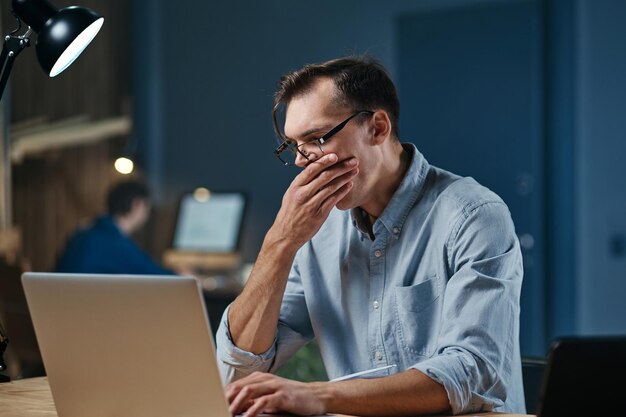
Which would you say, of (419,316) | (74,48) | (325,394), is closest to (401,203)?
(419,316)

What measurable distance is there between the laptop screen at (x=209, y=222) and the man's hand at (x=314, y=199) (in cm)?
314

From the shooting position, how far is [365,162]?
6.44 ft

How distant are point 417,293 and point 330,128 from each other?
37 cm

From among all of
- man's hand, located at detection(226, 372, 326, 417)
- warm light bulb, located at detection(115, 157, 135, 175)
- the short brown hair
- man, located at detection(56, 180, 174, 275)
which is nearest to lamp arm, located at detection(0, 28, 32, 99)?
the short brown hair

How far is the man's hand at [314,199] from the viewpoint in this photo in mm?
1921

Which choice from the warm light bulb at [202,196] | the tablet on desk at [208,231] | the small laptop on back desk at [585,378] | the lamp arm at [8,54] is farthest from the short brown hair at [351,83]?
the warm light bulb at [202,196]

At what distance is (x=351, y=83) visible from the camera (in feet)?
6.48

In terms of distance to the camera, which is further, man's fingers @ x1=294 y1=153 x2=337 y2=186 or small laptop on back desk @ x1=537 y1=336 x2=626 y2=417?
man's fingers @ x1=294 y1=153 x2=337 y2=186

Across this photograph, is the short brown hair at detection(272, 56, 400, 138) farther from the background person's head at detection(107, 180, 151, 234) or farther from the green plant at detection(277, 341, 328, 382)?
the background person's head at detection(107, 180, 151, 234)

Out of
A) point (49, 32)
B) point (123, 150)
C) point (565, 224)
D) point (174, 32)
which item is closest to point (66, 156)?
point (123, 150)

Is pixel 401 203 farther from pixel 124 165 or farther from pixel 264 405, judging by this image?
pixel 124 165

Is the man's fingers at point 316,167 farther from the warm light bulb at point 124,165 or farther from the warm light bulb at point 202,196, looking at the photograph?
the warm light bulb at point 124,165

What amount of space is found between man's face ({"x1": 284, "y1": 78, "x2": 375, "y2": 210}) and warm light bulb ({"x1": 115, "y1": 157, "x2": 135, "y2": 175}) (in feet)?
13.3

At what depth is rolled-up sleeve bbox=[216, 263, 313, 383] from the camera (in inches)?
73.7
